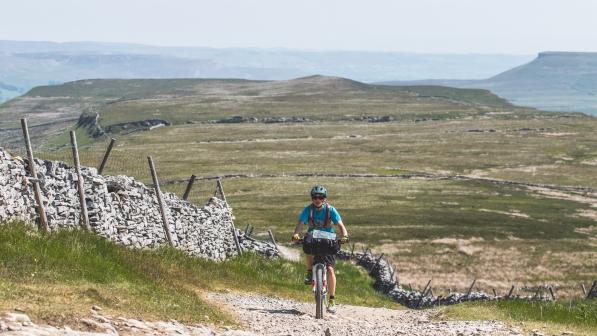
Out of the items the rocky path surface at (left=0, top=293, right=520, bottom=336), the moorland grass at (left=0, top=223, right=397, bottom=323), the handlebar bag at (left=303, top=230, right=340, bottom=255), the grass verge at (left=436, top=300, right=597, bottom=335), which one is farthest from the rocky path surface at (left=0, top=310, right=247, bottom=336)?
the grass verge at (left=436, top=300, right=597, bottom=335)

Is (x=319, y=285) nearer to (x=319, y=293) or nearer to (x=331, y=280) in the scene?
(x=319, y=293)

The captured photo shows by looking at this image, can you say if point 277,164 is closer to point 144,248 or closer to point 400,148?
point 400,148

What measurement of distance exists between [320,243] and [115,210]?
29.0 feet

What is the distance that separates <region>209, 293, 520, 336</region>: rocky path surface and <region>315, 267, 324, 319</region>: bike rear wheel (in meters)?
0.23

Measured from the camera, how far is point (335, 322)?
18125mm

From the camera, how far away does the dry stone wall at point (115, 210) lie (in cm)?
2017

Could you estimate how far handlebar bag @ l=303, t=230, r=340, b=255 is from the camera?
59.6 feet

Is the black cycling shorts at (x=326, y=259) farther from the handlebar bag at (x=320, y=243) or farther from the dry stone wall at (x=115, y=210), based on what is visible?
the dry stone wall at (x=115, y=210)

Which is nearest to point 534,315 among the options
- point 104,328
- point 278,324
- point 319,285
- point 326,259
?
point 326,259

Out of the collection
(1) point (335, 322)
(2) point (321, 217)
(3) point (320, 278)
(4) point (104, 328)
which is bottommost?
(1) point (335, 322)

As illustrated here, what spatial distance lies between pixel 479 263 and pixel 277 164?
75.6 metres

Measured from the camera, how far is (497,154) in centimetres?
14450

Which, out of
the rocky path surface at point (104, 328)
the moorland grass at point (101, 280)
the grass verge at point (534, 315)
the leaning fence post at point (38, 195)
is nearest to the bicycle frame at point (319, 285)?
the moorland grass at point (101, 280)

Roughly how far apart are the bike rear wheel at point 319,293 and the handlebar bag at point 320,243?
0.49 meters
